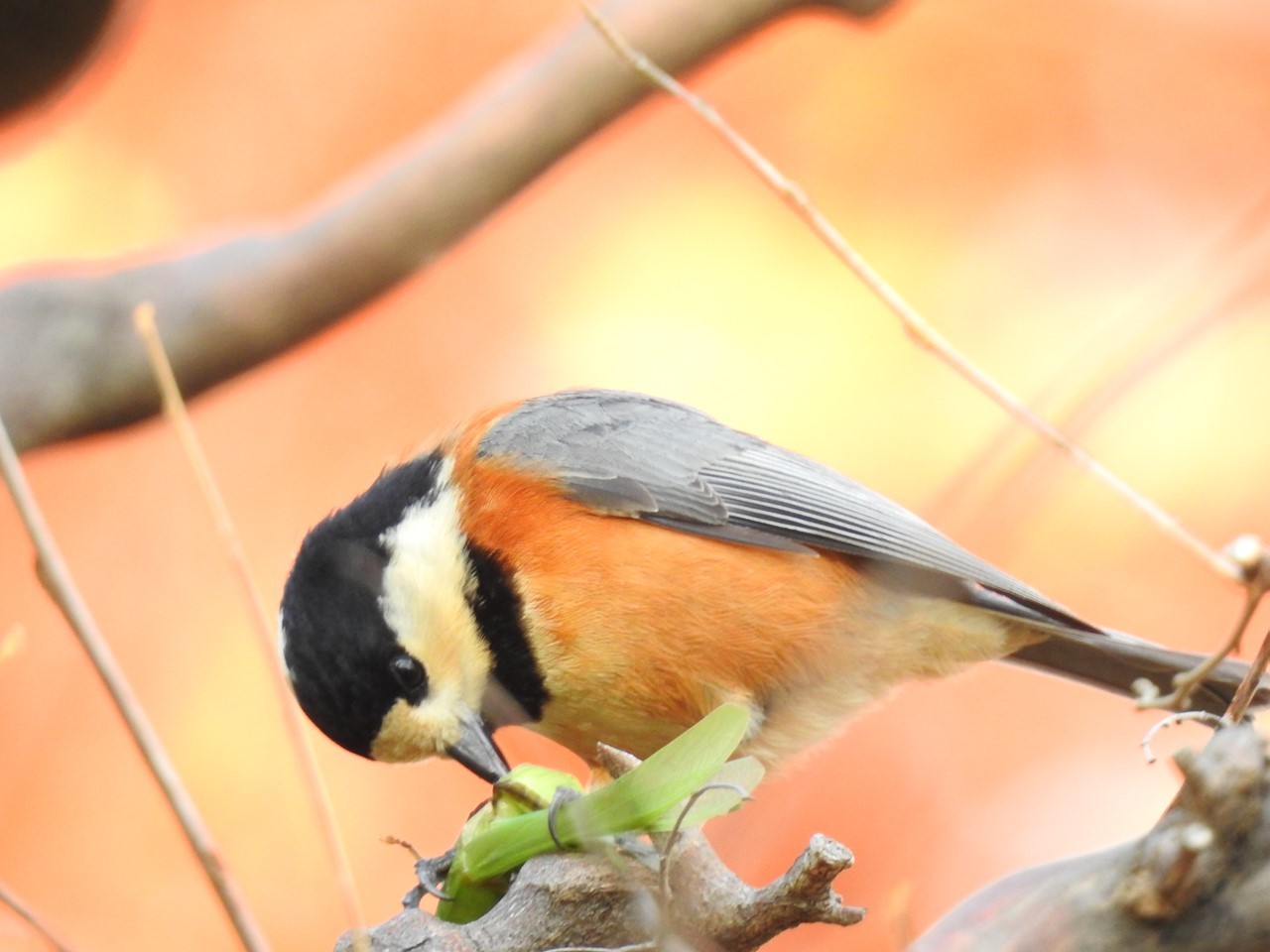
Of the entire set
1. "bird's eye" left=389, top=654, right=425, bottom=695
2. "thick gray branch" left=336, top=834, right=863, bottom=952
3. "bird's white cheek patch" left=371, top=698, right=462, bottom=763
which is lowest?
"thick gray branch" left=336, top=834, right=863, bottom=952

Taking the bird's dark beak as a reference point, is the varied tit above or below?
above

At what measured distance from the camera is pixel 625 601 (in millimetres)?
1666

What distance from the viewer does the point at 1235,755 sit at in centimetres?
84

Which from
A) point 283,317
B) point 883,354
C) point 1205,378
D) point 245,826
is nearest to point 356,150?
point 283,317

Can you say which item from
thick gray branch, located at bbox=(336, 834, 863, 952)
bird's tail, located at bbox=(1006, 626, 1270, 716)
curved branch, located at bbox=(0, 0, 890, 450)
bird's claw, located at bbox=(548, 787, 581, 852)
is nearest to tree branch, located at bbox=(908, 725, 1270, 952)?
thick gray branch, located at bbox=(336, 834, 863, 952)

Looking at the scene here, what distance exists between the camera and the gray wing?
1.78m

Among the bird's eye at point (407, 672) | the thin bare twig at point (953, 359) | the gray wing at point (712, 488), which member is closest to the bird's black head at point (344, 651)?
the bird's eye at point (407, 672)

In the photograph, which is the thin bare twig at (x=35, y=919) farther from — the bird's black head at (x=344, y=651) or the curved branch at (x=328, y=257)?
the curved branch at (x=328, y=257)

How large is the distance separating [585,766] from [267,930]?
0.69 metres

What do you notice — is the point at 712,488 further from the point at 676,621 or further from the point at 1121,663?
the point at 1121,663

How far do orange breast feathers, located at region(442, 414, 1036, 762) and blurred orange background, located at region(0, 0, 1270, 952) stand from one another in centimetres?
18

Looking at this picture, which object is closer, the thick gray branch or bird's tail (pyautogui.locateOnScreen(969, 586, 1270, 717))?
the thick gray branch

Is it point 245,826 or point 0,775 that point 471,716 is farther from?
point 0,775

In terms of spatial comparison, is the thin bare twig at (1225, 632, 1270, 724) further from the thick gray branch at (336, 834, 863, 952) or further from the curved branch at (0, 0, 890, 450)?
the curved branch at (0, 0, 890, 450)
